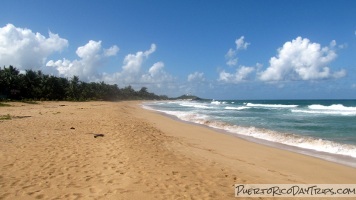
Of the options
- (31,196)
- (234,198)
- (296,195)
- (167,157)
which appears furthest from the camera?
(167,157)

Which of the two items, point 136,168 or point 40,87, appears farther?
point 40,87

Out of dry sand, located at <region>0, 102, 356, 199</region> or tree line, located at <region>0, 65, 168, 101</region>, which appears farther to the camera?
tree line, located at <region>0, 65, 168, 101</region>

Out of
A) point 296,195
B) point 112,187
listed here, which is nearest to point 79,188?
point 112,187

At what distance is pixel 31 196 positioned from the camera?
198 inches

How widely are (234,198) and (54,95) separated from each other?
60913mm

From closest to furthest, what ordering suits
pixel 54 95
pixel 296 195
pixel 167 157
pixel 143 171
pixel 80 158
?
1. pixel 296 195
2. pixel 143 171
3. pixel 80 158
4. pixel 167 157
5. pixel 54 95

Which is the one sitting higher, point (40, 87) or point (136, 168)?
point (40, 87)

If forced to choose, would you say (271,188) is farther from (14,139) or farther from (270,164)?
(14,139)

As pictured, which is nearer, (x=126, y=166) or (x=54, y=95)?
(x=126, y=166)

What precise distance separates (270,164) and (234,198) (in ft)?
12.3

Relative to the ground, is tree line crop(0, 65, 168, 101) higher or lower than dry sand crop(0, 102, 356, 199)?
higher

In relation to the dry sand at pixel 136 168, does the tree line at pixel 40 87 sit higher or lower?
higher

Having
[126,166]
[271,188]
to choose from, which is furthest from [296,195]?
[126,166]

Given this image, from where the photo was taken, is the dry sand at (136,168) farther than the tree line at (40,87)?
No
